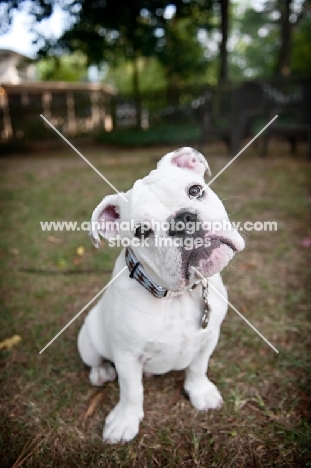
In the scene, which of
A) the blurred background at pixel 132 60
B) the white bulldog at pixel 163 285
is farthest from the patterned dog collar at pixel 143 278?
the blurred background at pixel 132 60

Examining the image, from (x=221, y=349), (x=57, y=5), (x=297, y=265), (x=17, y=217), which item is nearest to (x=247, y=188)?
(x=297, y=265)

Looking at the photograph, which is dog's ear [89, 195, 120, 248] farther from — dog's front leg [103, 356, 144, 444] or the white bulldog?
dog's front leg [103, 356, 144, 444]

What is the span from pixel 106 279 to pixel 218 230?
205cm

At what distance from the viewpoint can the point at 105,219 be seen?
1.73 meters

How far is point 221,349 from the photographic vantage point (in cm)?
239

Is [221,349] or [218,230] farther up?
[218,230]

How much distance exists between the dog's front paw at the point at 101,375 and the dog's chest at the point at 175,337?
466 millimetres

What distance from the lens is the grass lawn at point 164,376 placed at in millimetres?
1749

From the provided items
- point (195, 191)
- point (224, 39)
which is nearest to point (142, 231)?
point (195, 191)

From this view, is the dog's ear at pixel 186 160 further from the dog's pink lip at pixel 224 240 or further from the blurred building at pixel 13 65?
the blurred building at pixel 13 65

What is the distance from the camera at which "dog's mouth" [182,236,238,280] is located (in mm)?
1408

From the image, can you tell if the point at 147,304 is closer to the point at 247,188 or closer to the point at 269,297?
the point at 269,297

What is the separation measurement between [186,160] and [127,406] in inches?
49.5

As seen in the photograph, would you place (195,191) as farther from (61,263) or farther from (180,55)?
(180,55)
